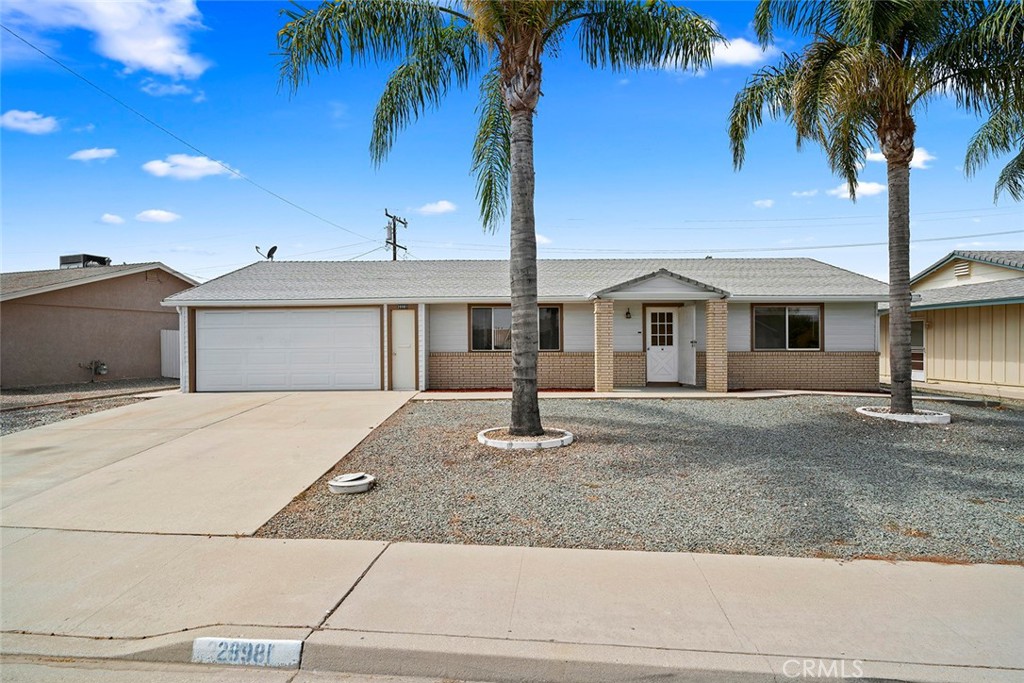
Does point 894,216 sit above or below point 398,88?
below

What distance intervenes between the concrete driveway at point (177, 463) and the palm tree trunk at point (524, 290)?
272 cm

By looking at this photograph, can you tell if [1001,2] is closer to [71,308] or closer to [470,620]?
[470,620]

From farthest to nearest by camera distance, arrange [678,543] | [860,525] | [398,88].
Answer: [398,88]
[860,525]
[678,543]

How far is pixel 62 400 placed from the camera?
14789mm

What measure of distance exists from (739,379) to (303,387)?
1208 centimetres

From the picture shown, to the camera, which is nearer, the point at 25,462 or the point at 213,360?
the point at 25,462

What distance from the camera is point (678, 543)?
509 centimetres

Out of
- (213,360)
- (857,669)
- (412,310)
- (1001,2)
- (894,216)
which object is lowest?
(857,669)

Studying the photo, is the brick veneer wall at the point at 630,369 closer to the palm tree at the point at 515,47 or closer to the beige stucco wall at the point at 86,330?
the palm tree at the point at 515,47

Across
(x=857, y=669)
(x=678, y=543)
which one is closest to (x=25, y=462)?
(x=678, y=543)

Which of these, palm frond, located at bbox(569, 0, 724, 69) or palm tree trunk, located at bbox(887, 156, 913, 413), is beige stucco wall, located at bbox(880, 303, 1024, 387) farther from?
palm frond, located at bbox(569, 0, 724, 69)

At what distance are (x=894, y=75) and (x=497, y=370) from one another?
10.8 m

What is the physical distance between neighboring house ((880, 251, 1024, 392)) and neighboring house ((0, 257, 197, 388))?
26.4m

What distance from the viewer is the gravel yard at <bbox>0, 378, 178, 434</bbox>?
11695 millimetres
